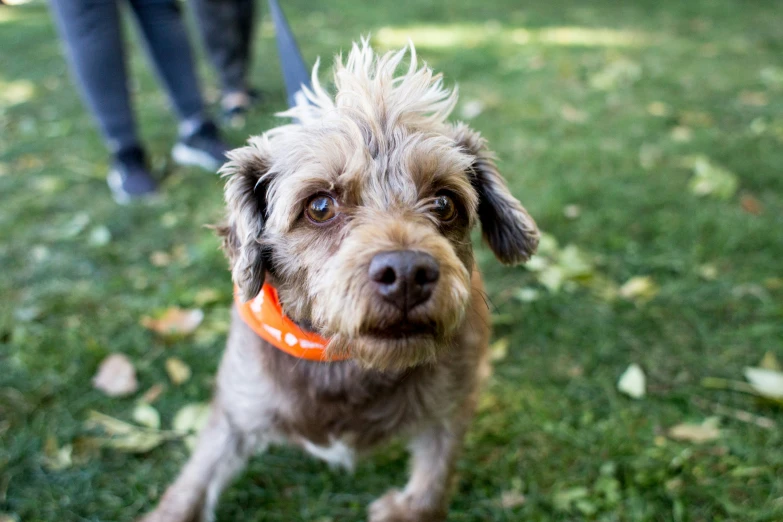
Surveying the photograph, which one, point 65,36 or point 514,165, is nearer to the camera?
point 65,36

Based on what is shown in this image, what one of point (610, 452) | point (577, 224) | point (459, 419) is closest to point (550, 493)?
point (610, 452)

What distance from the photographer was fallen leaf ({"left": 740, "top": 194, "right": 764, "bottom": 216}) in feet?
14.7

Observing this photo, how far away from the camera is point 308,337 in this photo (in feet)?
6.93

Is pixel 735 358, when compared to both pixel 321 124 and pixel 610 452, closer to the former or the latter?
pixel 610 452

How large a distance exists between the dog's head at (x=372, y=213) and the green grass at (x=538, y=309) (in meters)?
1.10

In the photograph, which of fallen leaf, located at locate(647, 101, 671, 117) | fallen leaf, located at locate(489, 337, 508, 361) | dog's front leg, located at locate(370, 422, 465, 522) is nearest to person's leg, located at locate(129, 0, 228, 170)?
fallen leaf, located at locate(489, 337, 508, 361)

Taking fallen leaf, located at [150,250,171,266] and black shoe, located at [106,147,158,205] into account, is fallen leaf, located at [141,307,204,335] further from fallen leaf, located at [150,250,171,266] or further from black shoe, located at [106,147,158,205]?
black shoe, located at [106,147,158,205]

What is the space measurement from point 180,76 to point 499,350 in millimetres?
3839

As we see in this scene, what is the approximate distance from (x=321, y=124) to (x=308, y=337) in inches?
31.6

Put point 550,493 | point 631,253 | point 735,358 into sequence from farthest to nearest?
1. point 631,253
2. point 735,358
3. point 550,493

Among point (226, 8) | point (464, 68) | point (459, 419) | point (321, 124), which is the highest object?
point (321, 124)

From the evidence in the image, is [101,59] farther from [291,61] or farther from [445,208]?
[445,208]

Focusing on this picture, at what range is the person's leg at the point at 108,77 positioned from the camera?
433cm

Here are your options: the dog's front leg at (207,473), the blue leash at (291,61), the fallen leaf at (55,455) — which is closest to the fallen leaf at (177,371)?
the fallen leaf at (55,455)
